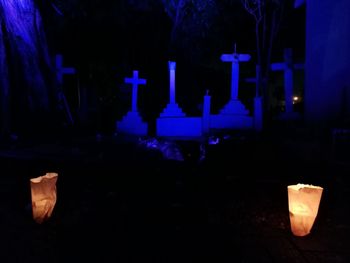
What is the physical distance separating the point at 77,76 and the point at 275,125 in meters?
8.66

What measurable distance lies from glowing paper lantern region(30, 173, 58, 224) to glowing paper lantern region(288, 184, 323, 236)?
8.40ft

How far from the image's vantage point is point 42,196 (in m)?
3.39

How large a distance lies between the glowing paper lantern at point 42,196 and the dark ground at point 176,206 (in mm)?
125

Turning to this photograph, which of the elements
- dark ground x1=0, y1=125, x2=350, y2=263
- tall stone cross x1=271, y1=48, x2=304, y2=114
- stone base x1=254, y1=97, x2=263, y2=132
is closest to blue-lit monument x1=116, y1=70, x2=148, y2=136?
stone base x1=254, y1=97, x2=263, y2=132

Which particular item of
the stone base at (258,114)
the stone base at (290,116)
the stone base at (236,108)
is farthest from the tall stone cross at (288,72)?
the stone base at (236,108)

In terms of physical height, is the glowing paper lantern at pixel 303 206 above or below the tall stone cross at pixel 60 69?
below

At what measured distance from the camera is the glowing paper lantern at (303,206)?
3.05 m

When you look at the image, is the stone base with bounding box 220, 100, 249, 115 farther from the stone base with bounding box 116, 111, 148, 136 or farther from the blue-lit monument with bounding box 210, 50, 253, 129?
the stone base with bounding box 116, 111, 148, 136

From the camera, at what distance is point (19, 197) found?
4.38 metres

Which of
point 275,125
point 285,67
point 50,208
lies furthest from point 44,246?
point 285,67

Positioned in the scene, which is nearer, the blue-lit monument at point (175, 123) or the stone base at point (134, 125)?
the blue-lit monument at point (175, 123)

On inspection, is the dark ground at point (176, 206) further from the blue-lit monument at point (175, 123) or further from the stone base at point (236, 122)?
the blue-lit monument at point (175, 123)

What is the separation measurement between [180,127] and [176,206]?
725 cm

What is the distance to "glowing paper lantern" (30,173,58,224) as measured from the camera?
335 cm
